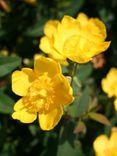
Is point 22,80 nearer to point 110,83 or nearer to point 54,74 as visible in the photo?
point 54,74

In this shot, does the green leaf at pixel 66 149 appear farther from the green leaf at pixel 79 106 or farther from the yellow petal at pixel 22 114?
the yellow petal at pixel 22 114

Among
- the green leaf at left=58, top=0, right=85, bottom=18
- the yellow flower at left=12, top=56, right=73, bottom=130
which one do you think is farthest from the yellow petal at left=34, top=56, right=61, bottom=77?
the green leaf at left=58, top=0, right=85, bottom=18

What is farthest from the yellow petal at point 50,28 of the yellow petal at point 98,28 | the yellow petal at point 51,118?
the yellow petal at point 51,118

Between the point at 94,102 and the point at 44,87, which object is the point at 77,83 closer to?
the point at 94,102

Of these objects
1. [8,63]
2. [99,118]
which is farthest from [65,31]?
[99,118]

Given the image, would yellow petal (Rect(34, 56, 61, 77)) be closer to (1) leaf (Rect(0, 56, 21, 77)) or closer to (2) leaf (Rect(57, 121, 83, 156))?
(1) leaf (Rect(0, 56, 21, 77))
